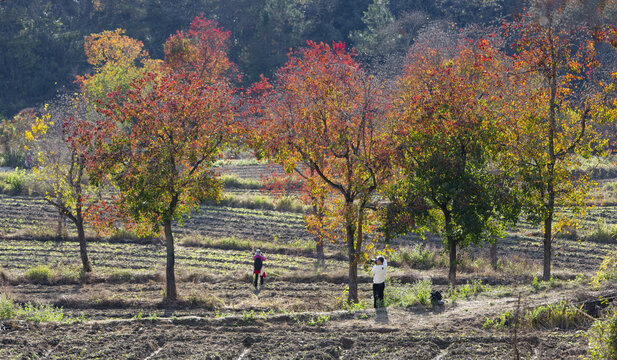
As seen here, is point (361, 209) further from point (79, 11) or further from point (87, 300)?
point (79, 11)

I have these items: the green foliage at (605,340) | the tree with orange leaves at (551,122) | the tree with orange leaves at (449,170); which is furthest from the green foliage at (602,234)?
the green foliage at (605,340)

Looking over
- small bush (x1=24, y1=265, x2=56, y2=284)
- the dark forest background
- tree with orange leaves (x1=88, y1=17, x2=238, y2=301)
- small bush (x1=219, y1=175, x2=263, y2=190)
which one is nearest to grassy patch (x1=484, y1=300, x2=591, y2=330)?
tree with orange leaves (x1=88, y1=17, x2=238, y2=301)

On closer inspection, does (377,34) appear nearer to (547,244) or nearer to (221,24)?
(221,24)

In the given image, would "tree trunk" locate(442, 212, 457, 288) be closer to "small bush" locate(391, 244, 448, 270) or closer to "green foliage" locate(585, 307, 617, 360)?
"small bush" locate(391, 244, 448, 270)

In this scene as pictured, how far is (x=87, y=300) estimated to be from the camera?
2034 centimetres

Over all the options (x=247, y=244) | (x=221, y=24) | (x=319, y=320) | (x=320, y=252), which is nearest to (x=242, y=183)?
(x=247, y=244)

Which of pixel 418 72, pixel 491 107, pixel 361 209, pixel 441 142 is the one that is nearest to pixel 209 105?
pixel 361 209

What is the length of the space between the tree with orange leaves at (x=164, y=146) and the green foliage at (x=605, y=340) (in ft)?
38.9

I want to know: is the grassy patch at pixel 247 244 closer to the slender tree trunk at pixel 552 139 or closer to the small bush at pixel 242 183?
the slender tree trunk at pixel 552 139

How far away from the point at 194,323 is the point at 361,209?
575 cm

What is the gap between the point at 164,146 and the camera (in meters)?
18.9

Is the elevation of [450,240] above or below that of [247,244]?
above

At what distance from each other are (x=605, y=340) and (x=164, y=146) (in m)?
12.9

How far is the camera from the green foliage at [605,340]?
33.0 feet
